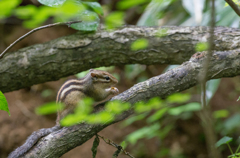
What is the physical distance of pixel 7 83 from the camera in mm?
2822

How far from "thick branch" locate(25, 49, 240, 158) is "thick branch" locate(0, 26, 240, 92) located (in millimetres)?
535

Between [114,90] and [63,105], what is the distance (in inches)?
22.8

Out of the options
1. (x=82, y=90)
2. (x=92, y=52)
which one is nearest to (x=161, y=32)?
(x=92, y=52)

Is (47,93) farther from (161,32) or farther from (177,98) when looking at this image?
(177,98)

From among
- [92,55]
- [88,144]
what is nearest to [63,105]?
[92,55]

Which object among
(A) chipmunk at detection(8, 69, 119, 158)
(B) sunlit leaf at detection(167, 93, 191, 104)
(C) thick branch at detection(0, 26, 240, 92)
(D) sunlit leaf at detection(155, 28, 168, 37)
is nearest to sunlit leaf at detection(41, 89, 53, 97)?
(C) thick branch at detection(0, 26, 240, 92)

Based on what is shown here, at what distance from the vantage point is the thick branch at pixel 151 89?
79.4 inches

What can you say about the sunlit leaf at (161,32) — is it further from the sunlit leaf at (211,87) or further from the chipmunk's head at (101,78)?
the sunlit leaf at (211,87)

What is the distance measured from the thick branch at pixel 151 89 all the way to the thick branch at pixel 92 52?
535 millimetres

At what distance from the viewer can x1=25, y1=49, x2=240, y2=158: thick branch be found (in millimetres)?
2018

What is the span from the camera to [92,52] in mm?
2871

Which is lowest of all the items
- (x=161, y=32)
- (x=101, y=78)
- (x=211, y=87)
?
(x=211, y=87)

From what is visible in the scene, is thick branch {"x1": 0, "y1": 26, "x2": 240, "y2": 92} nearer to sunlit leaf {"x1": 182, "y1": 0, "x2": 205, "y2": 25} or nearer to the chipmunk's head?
the chipmunk's head

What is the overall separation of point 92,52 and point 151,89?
3.38 feet
